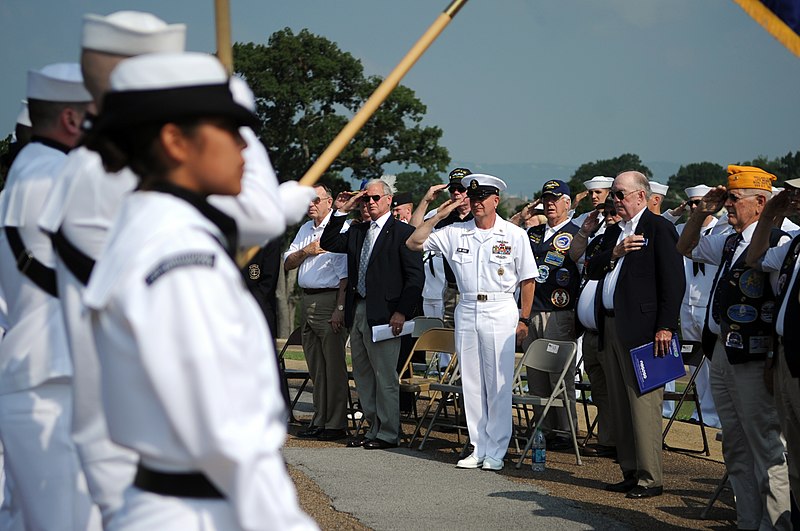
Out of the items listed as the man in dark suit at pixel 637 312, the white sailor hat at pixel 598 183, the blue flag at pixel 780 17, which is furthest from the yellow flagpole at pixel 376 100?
the white sailor hat at pixel 598 183

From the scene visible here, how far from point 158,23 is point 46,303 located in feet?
3.75

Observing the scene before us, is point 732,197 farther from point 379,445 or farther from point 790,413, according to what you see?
point 379,445

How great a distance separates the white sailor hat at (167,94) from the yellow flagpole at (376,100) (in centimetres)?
106

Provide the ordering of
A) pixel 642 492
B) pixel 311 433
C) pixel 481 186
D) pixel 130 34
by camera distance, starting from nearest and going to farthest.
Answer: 1. pixel 130 34
2. pixel 642 492
3. pixel 481 186
4. pixel 311 433

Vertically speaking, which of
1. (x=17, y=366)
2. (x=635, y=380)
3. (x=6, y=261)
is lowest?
(x=635, y=380)

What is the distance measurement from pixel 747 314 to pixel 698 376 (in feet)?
19.3

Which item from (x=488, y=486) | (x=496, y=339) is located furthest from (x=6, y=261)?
(x=496, y=339)

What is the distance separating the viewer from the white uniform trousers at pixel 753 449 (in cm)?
654

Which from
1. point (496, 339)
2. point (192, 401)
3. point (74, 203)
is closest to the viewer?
point (192, 401)

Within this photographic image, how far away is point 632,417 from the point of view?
8.17 meters

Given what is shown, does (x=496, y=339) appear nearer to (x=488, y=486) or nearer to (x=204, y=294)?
(x=488, y=486)

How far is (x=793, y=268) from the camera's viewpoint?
6078mm

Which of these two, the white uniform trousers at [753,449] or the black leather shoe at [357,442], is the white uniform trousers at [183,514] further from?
the black leather shoe at [357,442]

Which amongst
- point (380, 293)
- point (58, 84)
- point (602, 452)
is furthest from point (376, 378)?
point (58, 84)
